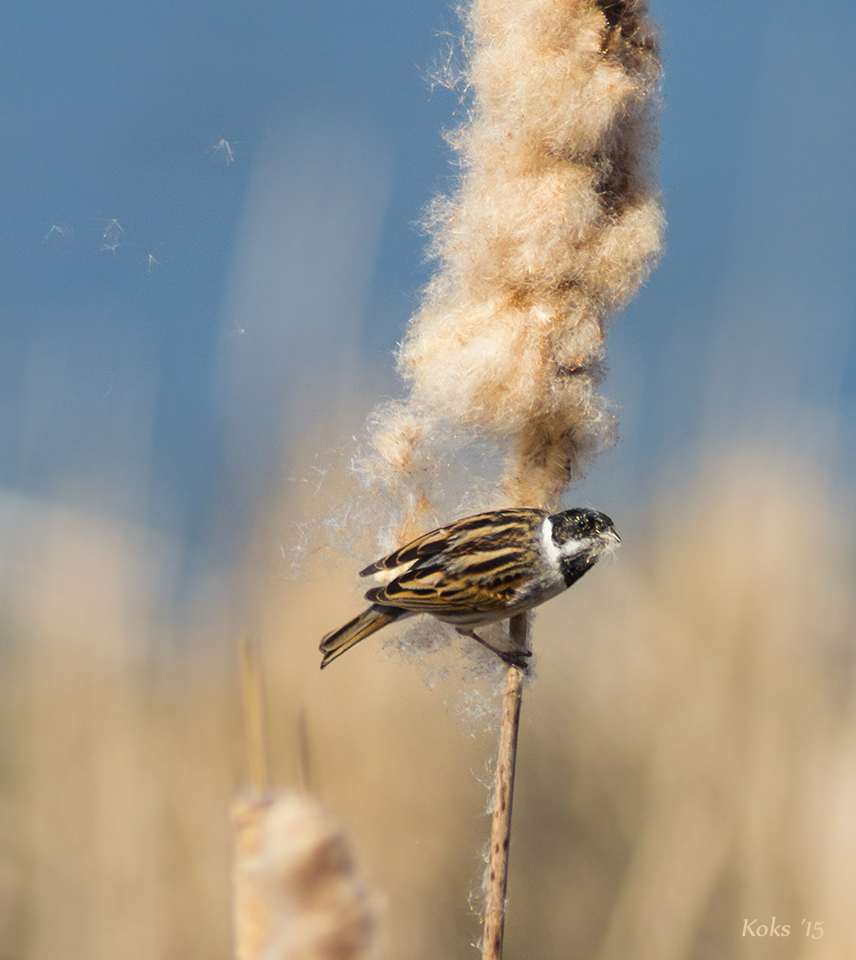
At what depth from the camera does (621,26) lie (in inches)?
61.5

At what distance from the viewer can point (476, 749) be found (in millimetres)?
2660

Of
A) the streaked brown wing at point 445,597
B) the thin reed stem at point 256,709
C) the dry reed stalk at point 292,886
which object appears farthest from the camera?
the streaked brown wing at point 445,597

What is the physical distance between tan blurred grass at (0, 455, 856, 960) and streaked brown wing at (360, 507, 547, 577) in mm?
1043

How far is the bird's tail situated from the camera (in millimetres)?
1583

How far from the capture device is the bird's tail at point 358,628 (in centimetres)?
158

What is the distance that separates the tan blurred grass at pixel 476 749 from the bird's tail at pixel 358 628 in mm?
900

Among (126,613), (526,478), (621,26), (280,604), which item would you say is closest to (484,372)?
(526,478)

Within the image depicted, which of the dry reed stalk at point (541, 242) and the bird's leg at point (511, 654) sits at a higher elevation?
the dry reed stalk at point (541, 242)

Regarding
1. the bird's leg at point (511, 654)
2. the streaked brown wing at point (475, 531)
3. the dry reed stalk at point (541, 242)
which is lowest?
the bird's leg at point (511, 654)

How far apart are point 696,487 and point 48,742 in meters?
2.18

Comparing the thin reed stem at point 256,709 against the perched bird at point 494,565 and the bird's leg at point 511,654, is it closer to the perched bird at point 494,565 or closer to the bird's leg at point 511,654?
the perched bird at point 494,565
